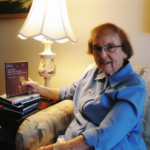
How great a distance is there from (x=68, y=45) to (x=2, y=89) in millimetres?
1093

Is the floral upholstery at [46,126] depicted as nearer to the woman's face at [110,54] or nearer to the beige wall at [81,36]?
the woman's face at [110,54]

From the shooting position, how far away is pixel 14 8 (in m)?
1.75

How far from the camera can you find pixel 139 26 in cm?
131

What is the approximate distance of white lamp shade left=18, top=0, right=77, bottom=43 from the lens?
104 cm

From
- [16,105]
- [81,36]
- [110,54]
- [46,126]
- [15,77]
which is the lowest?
[46,126]

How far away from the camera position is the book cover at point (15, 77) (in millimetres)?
989

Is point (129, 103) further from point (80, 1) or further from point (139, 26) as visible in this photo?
point (80, 1)

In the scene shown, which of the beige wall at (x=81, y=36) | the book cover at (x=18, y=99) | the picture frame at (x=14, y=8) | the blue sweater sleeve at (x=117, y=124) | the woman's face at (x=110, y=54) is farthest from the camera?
the picture frame at (x=14, y=8)

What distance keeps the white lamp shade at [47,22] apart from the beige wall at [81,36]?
0.44 m

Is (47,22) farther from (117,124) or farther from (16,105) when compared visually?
(117,124)

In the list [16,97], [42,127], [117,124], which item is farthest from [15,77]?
[117,124]

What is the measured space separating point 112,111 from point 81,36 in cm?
99

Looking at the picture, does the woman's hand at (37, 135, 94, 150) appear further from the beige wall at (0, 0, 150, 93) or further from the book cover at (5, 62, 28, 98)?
the beige wall at (0, 0, 150, 93)

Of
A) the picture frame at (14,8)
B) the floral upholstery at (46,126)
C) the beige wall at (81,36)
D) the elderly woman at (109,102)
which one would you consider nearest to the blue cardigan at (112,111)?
the elderly woman at (109,102)
